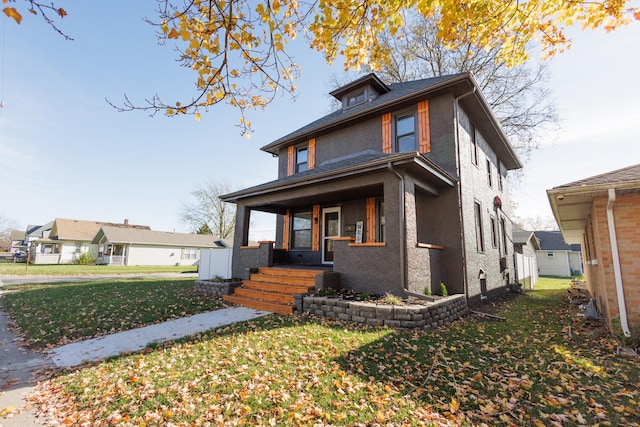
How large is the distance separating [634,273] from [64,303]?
45.0 feet

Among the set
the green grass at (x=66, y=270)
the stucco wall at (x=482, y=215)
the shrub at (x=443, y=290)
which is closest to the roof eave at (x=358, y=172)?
the stucco wall at (x=482, y=215)

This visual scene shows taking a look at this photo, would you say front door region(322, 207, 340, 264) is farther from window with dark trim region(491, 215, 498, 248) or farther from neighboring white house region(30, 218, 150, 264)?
neighboring white house region(30, 218, 150, 264)

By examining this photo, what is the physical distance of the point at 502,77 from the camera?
15711 millimetres

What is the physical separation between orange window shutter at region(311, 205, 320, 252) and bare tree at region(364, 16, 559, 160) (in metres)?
9.50

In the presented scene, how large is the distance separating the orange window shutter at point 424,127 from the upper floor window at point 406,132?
26cm

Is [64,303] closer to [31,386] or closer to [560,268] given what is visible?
[31,386]

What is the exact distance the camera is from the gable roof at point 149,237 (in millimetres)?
30219

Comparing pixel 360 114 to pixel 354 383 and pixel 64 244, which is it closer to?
pixel 354 383

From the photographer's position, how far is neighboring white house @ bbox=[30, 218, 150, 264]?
31.5 m

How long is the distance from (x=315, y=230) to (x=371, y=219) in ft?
8.51

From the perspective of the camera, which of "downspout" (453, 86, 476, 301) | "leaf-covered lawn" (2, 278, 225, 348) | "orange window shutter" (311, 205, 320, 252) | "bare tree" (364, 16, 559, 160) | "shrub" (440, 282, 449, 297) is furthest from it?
"bare tree" (364, 16, 559, 160)

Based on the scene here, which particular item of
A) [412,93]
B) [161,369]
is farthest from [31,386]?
[412,93]

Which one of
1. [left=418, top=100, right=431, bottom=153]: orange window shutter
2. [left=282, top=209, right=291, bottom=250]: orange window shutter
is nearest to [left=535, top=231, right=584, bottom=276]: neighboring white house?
[left=418, top=100, right=431, bottom=153]: orange window shutter

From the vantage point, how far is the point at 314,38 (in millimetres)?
4512
